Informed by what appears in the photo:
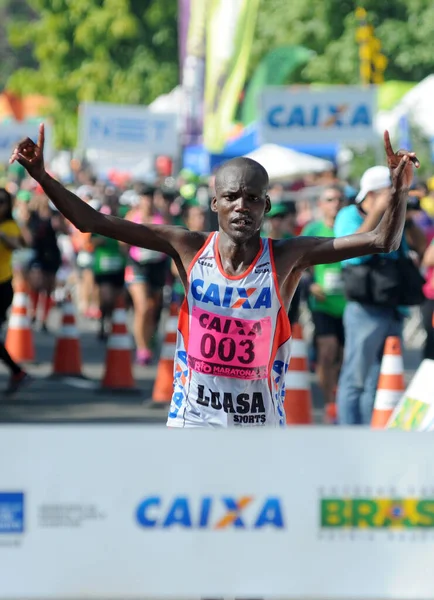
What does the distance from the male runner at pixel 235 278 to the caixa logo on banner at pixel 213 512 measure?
4.63 ft

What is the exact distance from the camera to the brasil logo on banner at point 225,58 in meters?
23.5

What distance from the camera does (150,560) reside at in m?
3.51

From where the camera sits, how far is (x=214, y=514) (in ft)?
11.6

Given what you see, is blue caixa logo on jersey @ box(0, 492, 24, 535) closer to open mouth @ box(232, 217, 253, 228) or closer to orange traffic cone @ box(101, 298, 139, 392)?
open mouth @ box(232, 217, 253, 228)

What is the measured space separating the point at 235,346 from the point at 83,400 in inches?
296

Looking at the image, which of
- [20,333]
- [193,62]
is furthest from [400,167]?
[193,62]

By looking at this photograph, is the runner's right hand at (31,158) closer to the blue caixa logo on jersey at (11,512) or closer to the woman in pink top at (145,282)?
the blue caixa logo on jersey at (11,512)

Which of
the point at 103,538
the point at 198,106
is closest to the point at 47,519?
the point at 103,538

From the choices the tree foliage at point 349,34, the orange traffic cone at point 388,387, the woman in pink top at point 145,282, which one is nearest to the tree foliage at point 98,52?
the tree foliage at point 349,34

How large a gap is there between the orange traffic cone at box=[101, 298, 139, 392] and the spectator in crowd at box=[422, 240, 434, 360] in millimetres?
3174

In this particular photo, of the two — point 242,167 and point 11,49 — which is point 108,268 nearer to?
point 242,167

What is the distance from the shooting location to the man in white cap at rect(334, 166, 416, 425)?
8.93 meters

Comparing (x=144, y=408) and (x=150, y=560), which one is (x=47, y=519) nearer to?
(x=150, y=560)

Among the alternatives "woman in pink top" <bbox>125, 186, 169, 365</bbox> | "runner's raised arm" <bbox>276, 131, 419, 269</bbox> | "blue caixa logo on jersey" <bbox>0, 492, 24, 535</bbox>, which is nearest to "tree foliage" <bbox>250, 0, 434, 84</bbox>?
"woman in pink top" <bbox>125, 186, 169, 365</bbox>
